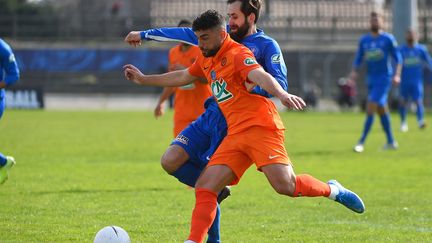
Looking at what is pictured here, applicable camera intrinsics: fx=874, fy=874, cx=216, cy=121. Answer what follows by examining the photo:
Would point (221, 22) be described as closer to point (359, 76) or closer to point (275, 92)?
point (275, 92)

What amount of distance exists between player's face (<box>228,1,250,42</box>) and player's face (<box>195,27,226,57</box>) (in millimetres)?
393

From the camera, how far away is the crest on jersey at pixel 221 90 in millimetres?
6578

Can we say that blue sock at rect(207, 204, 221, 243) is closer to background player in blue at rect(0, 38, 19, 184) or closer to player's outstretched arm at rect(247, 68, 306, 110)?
player's outstretched arm at rect(247, 68, 306, 110)

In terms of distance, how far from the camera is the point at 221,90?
21.6 ft

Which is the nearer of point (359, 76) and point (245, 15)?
point (245, 15)

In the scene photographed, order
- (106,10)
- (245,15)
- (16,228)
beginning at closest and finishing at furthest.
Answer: (245,15), (16,228), (106,10)

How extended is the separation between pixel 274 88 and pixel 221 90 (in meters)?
0.58

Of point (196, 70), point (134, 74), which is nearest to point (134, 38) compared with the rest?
point (134, 74)

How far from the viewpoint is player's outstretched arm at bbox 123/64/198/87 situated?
711 cm

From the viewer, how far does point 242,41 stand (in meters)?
6.98

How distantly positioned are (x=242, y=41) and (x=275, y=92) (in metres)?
1.00

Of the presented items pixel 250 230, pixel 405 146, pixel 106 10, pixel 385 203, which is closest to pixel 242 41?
pixel 250 230

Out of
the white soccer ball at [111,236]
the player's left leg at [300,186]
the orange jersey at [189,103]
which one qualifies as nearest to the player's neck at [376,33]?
the orange jersey at [189,103]

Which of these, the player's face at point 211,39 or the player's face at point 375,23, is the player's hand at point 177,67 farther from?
the player's face at point 375,23
